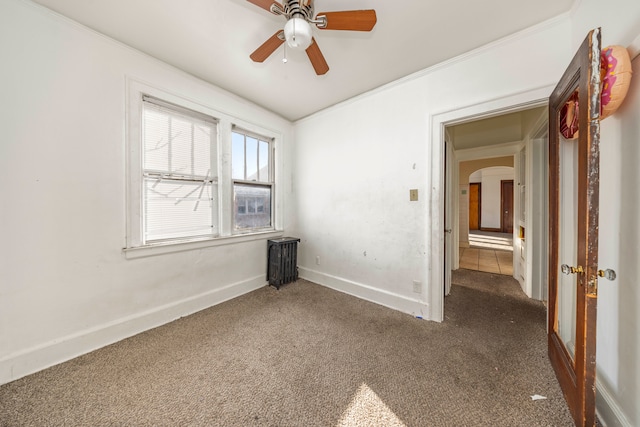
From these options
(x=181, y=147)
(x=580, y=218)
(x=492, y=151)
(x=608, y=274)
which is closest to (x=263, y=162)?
(x=181, y=147)

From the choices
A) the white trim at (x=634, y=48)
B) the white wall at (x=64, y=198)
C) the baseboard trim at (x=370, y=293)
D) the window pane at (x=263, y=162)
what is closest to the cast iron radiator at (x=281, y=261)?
the baseboard trim at (x=370, y=293)

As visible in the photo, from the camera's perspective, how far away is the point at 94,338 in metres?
1.83

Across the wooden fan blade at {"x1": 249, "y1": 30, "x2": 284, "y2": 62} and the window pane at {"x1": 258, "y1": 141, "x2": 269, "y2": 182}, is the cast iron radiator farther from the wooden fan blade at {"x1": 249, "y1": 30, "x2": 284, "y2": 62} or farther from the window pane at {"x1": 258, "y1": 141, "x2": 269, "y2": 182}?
the wooden fan blade at {"x1": 249, "y1": 30, "x2": 284, "y2": 62}

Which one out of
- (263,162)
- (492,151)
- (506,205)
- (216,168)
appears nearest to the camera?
(216,168)

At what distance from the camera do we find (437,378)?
4.93ft

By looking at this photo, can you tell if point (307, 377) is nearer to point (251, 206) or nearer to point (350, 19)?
point (251, 206)

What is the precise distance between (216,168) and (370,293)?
2529 mm

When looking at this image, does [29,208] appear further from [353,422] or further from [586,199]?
[586,199]

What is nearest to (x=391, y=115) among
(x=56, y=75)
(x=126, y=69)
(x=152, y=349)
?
(x=126, y=69)

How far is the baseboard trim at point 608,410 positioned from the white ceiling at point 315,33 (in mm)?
2515

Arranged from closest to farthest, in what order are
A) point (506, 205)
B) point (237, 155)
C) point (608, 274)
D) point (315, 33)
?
point (608, 274)
point (315, 33)
point (237, 155)
point (506, 205)

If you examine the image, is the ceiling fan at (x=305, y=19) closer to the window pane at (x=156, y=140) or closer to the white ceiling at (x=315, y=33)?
the white ceiling at (x=315, y=33)

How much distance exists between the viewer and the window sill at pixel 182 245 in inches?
81.4

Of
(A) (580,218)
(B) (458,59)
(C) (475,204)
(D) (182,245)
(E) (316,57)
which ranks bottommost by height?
(D) (182,245)
